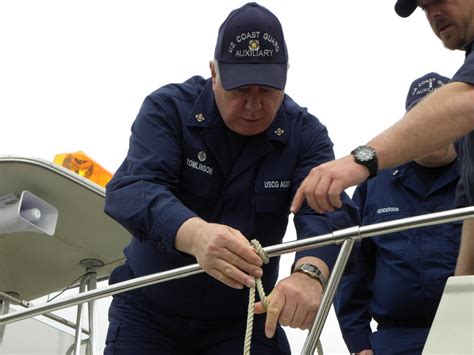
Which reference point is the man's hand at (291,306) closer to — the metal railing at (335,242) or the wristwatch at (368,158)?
the metal railing at (335,242)

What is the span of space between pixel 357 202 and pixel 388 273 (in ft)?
1.15

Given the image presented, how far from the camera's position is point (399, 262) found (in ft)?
9.37

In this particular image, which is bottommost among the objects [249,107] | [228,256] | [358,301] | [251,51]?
[228,256]

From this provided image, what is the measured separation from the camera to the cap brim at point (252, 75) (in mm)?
2389

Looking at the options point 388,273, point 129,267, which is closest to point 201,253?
point 129,267

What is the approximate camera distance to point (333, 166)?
2115 mm

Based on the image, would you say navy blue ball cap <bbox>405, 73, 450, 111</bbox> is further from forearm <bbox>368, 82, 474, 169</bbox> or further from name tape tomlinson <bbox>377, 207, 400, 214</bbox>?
forearm <bbox>368, 82, 474, 169</bbox>

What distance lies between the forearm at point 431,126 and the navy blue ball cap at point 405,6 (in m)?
0.42

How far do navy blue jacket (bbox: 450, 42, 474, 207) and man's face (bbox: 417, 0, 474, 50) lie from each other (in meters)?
0.03

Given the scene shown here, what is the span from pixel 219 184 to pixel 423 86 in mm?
985

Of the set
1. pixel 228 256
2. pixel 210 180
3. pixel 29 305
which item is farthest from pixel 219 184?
pixel 29 305

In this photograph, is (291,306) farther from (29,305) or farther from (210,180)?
(29,305)

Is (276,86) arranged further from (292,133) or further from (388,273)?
(388,273)

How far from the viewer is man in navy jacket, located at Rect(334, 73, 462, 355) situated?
278 cm
